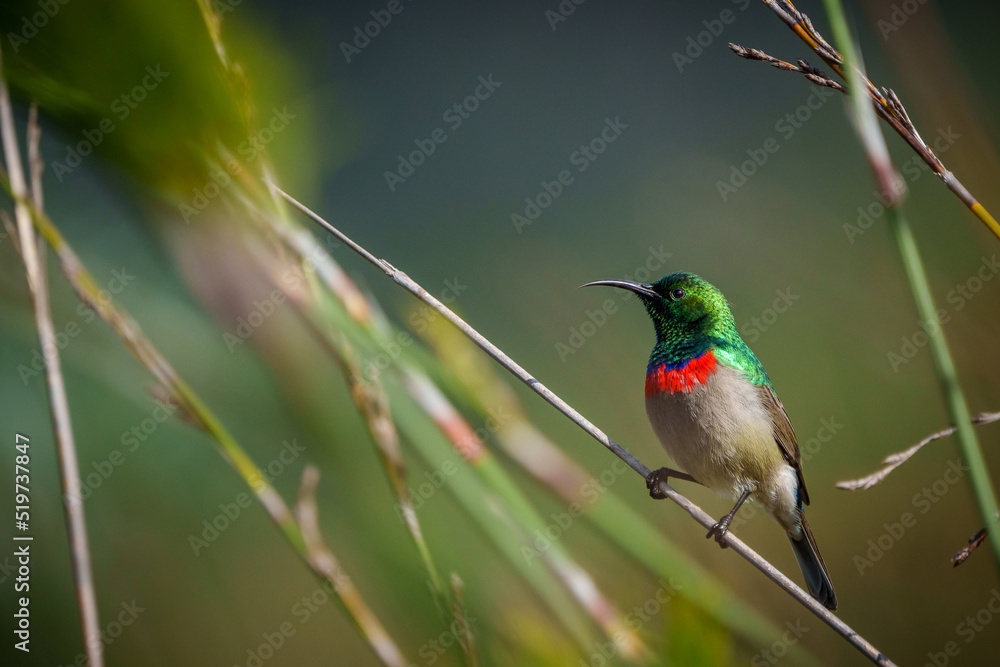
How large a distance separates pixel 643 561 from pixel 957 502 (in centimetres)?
274

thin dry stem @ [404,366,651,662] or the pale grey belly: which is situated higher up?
the pale grey belly

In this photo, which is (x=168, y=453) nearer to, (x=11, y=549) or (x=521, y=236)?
(x=11, y=549)

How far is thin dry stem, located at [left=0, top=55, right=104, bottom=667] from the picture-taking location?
1395 mm

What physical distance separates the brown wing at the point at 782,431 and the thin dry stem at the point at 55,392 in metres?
1.83

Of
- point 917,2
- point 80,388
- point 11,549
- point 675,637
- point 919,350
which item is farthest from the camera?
point 919,350

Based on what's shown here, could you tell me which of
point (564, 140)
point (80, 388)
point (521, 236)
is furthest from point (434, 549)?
point (564, 140)

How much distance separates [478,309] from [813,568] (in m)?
2.45

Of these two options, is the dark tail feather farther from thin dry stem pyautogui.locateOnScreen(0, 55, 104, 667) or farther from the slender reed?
thin dry stem pyautogui.locateOnScreen(0, 55, 104, 667)

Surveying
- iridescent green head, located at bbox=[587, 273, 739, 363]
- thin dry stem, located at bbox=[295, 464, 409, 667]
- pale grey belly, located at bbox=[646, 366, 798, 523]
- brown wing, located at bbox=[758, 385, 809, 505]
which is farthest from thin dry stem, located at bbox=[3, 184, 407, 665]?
brown wing, located at bbox=[758, 385, 809, 505]

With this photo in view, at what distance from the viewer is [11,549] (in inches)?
81.3

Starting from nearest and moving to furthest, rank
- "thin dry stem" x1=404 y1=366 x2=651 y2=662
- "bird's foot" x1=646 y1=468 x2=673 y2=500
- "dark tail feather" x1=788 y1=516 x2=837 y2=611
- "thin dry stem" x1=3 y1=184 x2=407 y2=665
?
1. "thin dry stem" x1=3 y1=184 x2=407 y2=665
2. "thin dry stem" x1=404 y1=366 x2=651 y2=662
3. "bird's foot" x1=646 y1=468 x2=673 y2=500
4. "dark tail feather" x1=788 y1=516 x2=837 y2=611

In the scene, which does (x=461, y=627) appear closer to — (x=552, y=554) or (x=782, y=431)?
(x=552, y=554)

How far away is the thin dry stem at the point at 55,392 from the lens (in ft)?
4.58

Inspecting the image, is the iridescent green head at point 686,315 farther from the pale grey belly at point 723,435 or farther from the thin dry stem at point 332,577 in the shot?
the thin dry stem at point 332,577
